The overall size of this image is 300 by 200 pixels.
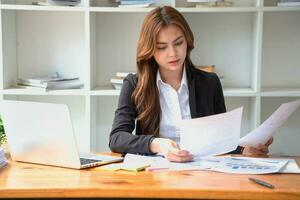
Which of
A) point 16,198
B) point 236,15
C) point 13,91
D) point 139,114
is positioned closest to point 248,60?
point 236,15

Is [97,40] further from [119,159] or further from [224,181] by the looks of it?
[224,181]

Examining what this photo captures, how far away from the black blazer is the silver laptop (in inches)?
6.1

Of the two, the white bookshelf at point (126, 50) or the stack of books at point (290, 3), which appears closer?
the stack of books at point (290, 3)

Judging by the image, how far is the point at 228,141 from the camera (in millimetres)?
1506

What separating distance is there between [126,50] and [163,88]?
1.02 meters

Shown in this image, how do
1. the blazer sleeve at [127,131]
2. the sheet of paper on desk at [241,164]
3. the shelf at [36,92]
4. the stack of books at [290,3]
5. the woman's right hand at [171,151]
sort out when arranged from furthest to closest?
the shelf at [36,92] → the stack of books at [290,3] → the blazer sleeve at [127,131] → the woman's right hand at [171,151] → the sheet of paper on desk at [241,164]

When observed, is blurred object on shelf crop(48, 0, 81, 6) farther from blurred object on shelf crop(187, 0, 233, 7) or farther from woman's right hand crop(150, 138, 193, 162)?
woman's right hand crop(150, 138, 193, 162)

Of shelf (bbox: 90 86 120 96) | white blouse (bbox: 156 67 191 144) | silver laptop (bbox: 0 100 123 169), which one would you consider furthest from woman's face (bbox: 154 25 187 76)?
shelf (bbox: 90 86 120 96)

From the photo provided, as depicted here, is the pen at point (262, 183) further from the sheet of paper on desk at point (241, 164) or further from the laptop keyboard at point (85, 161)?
the laptop keyboard at point (85, 161)

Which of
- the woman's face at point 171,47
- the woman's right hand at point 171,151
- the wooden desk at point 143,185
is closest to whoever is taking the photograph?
the wooden desk at point 143,185

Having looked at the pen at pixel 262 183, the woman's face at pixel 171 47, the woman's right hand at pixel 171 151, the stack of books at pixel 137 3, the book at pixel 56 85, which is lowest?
the pen at pixel 262 183

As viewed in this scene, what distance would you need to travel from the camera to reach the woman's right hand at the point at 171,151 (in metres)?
1.52

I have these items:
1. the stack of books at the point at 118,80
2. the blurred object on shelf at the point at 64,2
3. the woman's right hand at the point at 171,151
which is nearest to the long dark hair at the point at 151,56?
the woman's right hand at the point at 171,151

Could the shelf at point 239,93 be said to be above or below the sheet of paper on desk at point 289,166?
above
